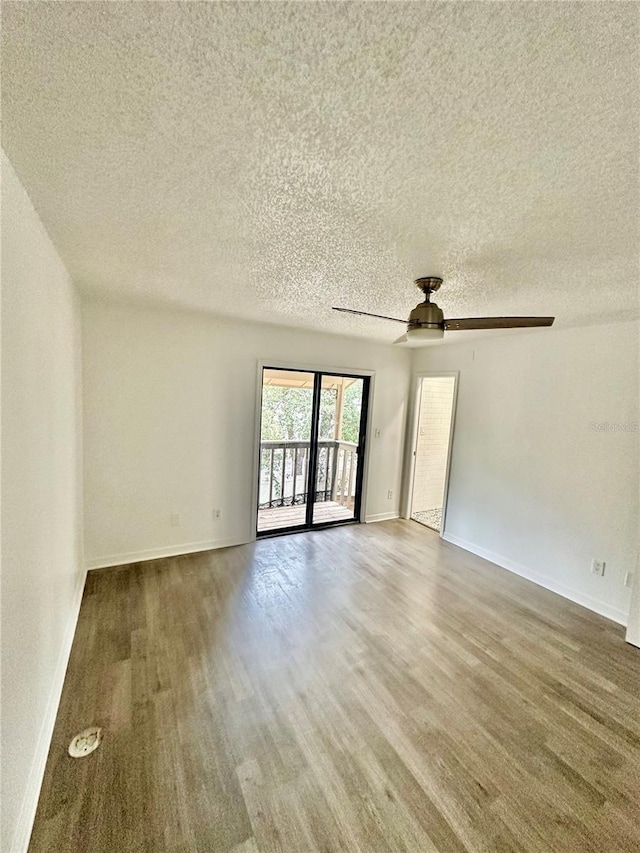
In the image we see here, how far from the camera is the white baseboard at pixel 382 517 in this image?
483 centimetres

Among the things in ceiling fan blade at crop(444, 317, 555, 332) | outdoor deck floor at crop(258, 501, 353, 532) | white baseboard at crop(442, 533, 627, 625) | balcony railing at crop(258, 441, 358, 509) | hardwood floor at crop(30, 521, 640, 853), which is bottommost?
hardwood floor at crop(30, 521, 640, 853)

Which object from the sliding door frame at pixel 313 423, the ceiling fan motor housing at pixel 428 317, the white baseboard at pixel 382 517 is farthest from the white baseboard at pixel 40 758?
the white baseboard at pixel 382 517

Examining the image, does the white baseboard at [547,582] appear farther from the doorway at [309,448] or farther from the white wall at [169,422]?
the white wall at [169,422]

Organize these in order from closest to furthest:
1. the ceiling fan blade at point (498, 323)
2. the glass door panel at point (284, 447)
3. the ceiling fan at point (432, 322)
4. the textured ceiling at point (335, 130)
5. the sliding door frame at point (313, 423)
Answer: the textured ceiling at point (335, 130), the ceiling fan blade at point (498, 323), the ceiling fan at point (432, 322), the sliding door frame at point (313, 423), the glass door panel at point (284, 447)

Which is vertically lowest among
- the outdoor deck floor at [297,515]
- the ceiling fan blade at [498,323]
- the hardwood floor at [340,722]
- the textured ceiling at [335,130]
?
the hardwood floor at [340,722]

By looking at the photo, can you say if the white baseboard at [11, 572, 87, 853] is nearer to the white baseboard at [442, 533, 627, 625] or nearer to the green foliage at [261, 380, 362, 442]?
the green foliage at [261, 380, 362, 442]

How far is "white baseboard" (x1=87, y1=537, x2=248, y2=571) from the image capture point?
Result: 3258 mm

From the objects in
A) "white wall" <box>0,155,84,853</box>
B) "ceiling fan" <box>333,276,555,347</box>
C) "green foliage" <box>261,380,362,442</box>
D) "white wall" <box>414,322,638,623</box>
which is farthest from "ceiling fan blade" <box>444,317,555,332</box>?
"green foliage" <box>261,380,362,442</box>

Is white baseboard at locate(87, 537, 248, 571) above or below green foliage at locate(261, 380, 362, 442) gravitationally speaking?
below

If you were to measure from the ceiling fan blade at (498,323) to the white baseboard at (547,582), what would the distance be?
250 centimetres

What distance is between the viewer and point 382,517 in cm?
497

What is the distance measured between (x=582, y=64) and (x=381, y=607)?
304 cm

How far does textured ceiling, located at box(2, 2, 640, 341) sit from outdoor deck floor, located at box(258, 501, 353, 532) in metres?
3.19

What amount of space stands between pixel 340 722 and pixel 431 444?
13.5 feet
